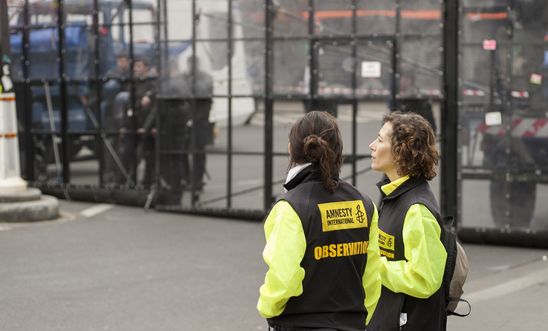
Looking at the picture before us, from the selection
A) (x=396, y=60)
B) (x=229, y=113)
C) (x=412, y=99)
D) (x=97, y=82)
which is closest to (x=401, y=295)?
(x=412, y=99)

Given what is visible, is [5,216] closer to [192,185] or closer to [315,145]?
[192,185]

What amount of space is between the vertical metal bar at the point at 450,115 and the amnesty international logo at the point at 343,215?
6730mm

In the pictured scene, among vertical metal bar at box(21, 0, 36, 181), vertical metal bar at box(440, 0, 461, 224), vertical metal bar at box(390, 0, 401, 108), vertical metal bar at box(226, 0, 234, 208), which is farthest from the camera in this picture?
vertical metal bar at box(21, 0, 36, 181)

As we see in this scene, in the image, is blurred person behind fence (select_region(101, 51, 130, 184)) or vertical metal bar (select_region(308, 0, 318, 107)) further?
blurred person behind fence (select_region(101, 51, 130, 184))

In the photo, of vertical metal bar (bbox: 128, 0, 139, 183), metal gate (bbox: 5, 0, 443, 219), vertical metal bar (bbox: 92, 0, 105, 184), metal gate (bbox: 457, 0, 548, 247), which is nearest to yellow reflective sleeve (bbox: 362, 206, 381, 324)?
metal gate (bbox: 457, 0, 548, 247)

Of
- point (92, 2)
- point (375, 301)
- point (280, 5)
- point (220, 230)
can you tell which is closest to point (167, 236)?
point (220, 230)

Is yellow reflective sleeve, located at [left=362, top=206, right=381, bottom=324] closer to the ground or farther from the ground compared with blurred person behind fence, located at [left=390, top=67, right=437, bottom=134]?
closer to the ground

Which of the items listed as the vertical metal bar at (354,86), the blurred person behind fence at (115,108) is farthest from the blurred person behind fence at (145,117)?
the vertical metal bar at (354,86)

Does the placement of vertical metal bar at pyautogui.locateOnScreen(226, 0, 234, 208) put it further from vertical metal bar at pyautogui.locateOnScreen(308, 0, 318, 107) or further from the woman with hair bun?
the woman with hair bun

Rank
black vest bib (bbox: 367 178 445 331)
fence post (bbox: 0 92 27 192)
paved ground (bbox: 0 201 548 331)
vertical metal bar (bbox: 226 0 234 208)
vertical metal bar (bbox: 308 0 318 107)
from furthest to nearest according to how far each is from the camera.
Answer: vertical metal bar (bbox: 226 0 234 208)
fence post (bbox: 0 92 27 192)
vertical metal bar (bbox: 308 0 318 107)
paved ground (bbox: 0 201 548 331)
black vest bib (bbox: 367 178 445 331)

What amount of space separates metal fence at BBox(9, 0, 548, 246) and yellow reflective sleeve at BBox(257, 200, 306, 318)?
4728 mm

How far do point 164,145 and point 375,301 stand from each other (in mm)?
8956

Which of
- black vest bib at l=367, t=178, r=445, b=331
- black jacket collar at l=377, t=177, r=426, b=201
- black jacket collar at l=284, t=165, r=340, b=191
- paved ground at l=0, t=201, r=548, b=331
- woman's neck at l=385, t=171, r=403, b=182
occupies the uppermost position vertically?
black jacket collar at l=284, t=165, r=340, b=191

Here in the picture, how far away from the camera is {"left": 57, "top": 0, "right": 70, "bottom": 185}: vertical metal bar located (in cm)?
1405
